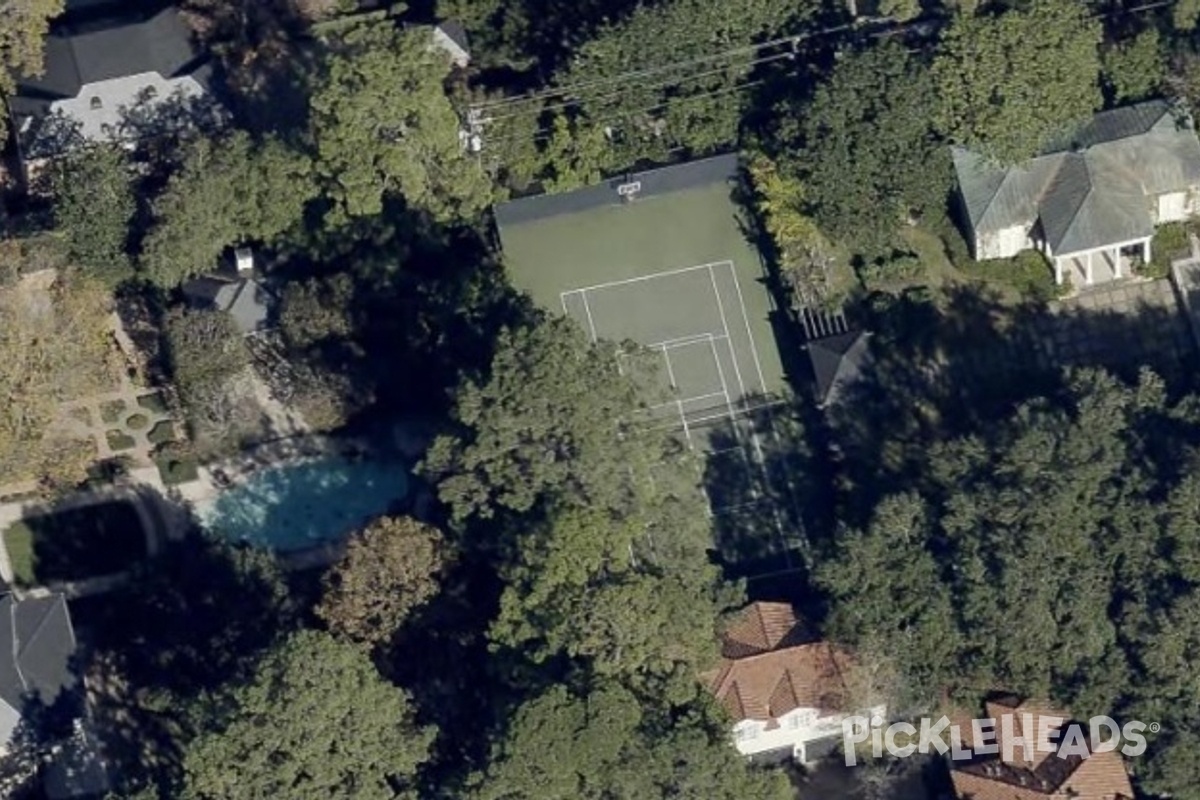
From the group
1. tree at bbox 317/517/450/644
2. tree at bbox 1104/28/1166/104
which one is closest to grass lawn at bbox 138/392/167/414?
tree at bbox 317/517/450/644

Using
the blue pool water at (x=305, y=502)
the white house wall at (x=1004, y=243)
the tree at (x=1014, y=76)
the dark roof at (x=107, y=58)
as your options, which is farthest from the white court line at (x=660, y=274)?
the dark roof at (x=107, y=58)

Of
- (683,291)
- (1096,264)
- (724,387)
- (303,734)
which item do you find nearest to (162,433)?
(303,734)

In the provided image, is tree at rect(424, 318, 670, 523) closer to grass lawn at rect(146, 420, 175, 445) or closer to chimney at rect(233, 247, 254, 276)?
chimney at rect(233, 247, 254, 276)

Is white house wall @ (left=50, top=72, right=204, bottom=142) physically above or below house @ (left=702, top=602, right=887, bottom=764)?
above

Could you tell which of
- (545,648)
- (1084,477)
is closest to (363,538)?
(545,648)

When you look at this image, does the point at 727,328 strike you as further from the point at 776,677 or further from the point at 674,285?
the point at 776,677

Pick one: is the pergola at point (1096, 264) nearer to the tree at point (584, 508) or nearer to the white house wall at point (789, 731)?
the tree at point (584, 508)
